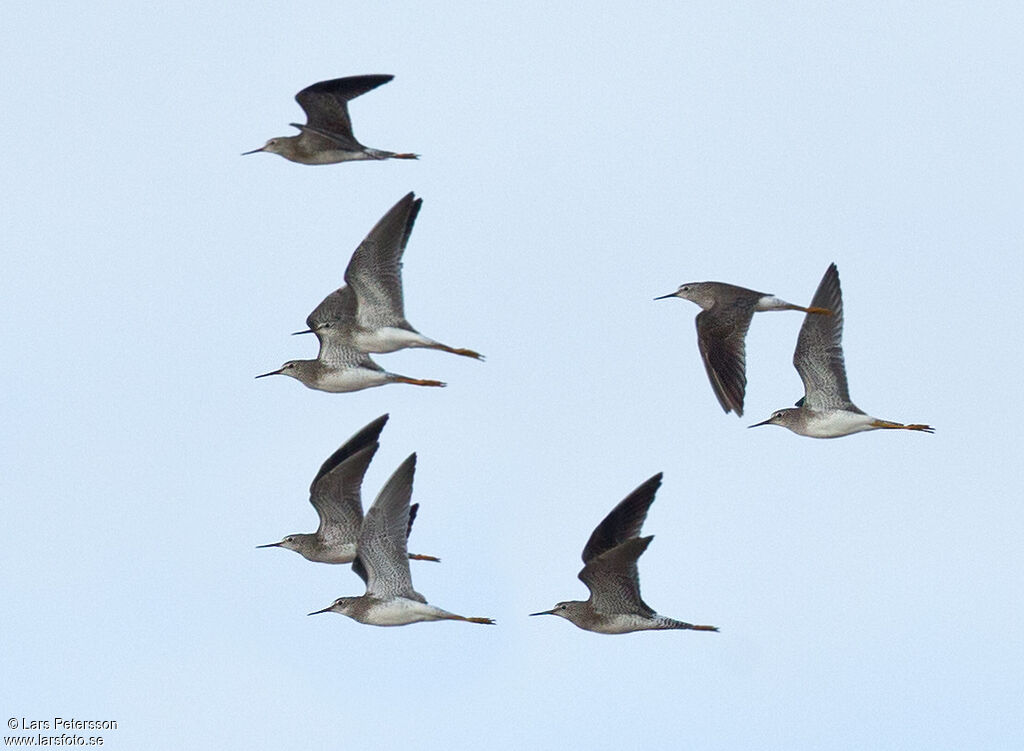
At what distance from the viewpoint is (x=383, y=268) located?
24797 millimetres

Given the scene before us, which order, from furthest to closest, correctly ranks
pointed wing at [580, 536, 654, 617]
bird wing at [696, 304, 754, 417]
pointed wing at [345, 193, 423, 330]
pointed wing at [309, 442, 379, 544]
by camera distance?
pointed wing at [309, 442, 379, 544] < bird wing at [696, 304, 754, 417] < pointed wing at [345, 193, 423, 330] < pointed wing at [580, 536, 654, 617]

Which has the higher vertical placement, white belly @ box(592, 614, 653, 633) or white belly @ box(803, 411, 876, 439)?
white belly @ box(803, 411, 876, 439)

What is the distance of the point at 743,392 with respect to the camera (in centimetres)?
2586

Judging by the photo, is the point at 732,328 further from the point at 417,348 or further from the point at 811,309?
the point at 417,348

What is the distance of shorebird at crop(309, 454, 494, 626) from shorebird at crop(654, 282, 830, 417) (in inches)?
172

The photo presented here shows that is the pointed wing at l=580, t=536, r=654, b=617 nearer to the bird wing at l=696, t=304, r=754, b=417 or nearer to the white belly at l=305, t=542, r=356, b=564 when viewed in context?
the bird wing at l=696, t=304, r=754, b=417

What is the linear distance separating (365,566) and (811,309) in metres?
7.08

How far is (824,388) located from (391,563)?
682 centimetres

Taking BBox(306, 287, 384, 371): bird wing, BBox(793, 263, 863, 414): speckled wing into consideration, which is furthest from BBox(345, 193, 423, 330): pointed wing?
BBox(793, 263, 863, 414): speckled wing

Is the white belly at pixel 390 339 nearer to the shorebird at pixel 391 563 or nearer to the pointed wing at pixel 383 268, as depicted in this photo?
the pointed wing at pixel 383 268

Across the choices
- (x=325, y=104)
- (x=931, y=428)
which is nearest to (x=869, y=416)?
(x=931, y=428)

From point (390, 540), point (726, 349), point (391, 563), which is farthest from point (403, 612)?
point (726, 349)

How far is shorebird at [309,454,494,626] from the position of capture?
23500mm

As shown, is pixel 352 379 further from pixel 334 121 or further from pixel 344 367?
pixel 334 121
